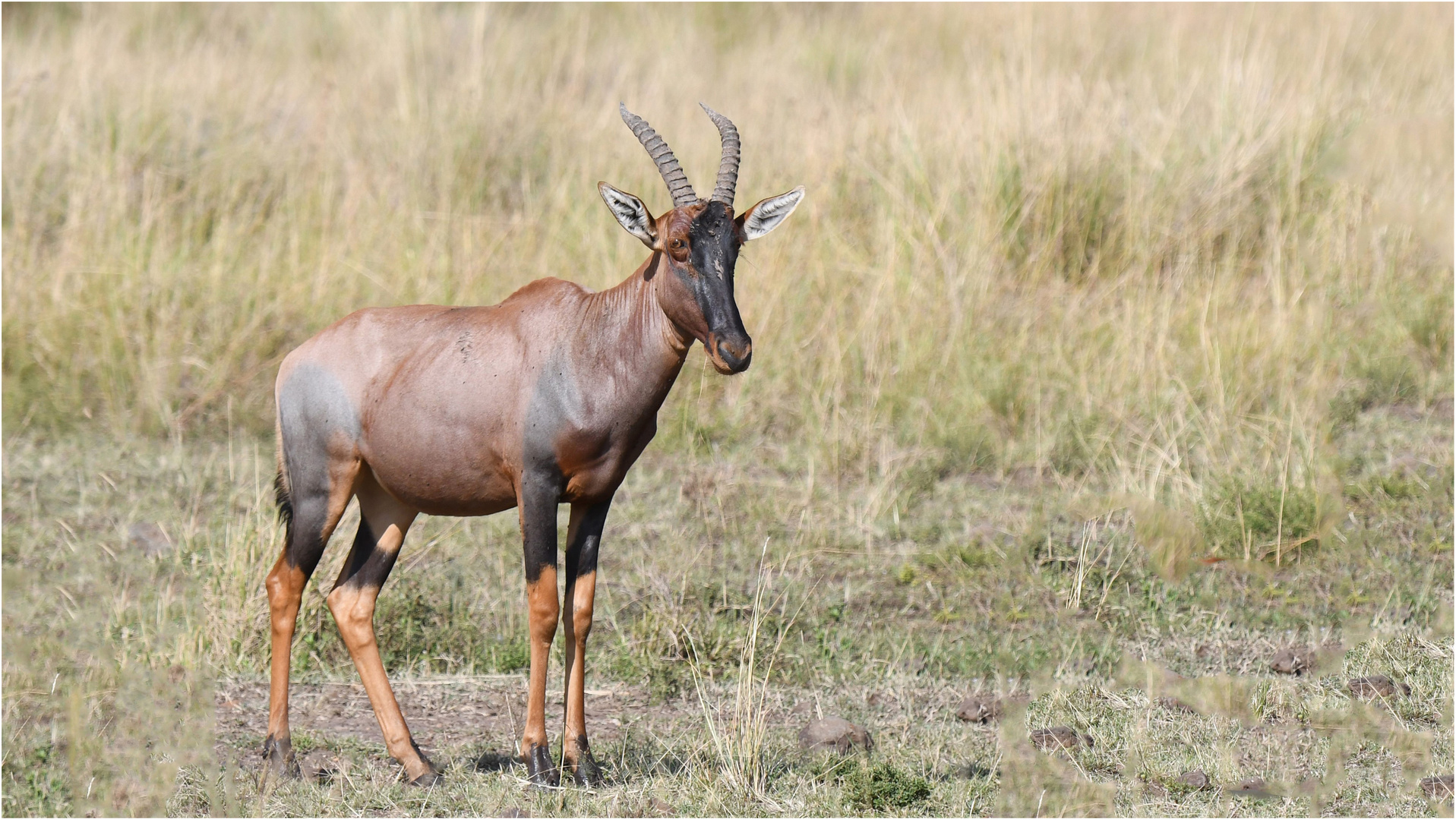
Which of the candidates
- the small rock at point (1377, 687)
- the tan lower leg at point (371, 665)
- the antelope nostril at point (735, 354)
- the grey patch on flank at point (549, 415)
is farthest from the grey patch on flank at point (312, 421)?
the small rock at point (1377, 687)

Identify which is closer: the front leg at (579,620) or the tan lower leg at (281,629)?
the front leg at (579,620)

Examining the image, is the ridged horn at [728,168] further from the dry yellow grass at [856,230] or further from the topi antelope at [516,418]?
the dry yellow grass at [856,230]

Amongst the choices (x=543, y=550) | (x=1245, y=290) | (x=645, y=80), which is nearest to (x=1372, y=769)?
(x=543, y=550)

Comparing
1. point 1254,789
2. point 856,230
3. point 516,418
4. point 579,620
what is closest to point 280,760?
point 579,620

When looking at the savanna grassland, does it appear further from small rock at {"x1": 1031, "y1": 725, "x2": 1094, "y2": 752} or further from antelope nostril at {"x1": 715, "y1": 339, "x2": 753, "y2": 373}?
antelope nostril at {"x1": 715, "y1": 339, "x2": 753, "y2": 373}

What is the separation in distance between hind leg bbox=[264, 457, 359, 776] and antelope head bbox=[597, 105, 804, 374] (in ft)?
4.54

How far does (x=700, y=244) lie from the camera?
15.9 ft

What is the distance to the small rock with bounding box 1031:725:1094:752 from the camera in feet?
19.2

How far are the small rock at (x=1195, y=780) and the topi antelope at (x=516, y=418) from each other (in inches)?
85.2

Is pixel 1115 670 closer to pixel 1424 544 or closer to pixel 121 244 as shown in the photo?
pixel 1424 544

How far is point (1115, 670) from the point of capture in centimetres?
679

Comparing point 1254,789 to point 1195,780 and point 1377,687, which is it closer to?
point 1195,780

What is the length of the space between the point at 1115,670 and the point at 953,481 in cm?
230

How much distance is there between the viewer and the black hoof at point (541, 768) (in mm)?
5297
